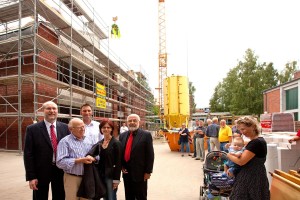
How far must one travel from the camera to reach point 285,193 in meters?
2.83

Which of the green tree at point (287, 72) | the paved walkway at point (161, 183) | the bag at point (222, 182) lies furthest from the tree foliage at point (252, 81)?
the bag at point (222, 182)

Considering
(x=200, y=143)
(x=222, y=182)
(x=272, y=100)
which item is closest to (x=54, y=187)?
(x=222, y=182)

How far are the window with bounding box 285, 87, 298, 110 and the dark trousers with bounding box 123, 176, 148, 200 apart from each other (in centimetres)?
1649

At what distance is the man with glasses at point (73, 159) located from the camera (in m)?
2.94

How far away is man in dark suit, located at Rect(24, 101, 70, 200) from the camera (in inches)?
123

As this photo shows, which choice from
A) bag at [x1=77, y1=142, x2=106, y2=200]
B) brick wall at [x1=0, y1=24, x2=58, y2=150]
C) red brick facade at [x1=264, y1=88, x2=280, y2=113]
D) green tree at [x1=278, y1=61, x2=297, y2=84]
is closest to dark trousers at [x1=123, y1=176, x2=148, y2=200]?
bag at [x1=77, y1=142, x2=106, y2=200]

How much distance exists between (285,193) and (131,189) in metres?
2.07

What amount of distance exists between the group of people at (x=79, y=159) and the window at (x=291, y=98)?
16518 mm

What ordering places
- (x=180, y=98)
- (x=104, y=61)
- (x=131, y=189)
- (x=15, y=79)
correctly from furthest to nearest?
(x=104, y=61), (x=180, y=98), (x=15, y=79), (x=131, y=189)

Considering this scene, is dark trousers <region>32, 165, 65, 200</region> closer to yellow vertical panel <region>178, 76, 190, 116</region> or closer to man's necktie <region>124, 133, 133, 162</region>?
man's necktie <region>124, 133, 133, 162</region>

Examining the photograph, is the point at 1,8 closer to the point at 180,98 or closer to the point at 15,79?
the point at 15,79

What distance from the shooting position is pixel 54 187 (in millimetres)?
3277

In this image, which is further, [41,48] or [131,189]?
[41,48]

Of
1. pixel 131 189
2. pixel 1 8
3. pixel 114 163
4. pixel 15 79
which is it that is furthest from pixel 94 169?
pixel 1 8
